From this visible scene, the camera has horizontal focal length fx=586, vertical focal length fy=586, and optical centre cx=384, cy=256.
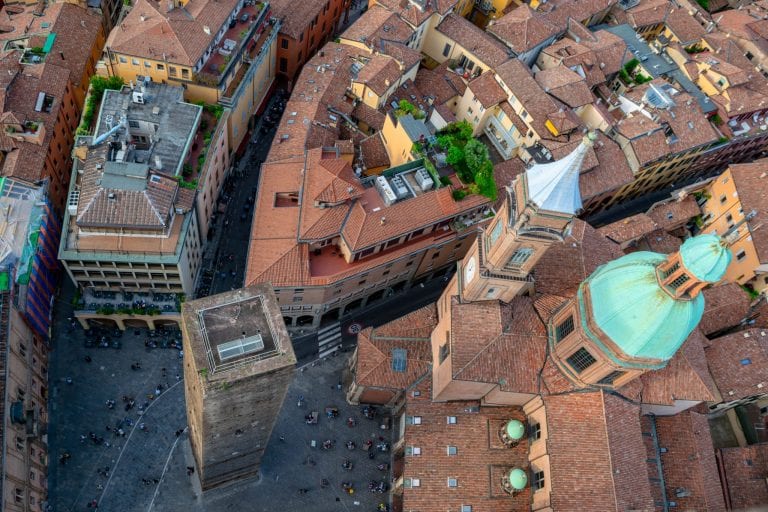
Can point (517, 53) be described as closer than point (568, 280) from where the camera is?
No

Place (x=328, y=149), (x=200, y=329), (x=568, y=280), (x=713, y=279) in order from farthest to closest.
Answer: (x=328, y=149) → (x=568, y=280) → (x=713, y=279) → (x=200, y=329)

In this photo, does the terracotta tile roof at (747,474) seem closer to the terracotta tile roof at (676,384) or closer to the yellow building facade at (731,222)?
the terracotta tile roof at (676,384)

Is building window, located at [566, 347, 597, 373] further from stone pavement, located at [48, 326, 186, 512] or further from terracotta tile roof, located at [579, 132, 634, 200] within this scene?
stone pavement, located at [48, 326, 186, 512]

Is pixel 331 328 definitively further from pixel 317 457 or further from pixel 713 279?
pixel 713 279

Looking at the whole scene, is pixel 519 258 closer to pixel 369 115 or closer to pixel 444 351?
pixel 444 351

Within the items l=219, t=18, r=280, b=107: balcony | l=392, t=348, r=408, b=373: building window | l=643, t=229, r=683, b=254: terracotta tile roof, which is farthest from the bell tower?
l=219, t=18, r=280, b=107: balcony

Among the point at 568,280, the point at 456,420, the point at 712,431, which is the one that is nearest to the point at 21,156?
the point at 456,420

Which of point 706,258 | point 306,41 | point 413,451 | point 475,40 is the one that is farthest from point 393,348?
point 306,41
